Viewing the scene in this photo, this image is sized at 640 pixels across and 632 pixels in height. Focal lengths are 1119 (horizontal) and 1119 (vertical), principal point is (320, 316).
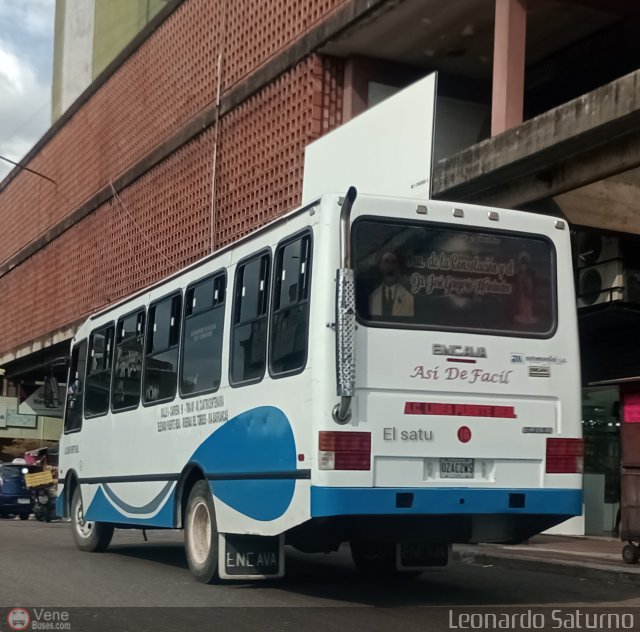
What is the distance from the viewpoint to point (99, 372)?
14438 mm

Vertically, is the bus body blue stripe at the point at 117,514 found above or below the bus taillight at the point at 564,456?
below

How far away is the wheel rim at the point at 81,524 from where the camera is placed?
48.4 ft

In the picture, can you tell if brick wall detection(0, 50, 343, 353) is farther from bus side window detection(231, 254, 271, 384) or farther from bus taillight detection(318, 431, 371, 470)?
bus taillight detection(318, 431, 371, 470)

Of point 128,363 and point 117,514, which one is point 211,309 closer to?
point 128,363

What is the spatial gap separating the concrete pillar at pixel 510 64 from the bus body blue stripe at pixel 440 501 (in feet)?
27.2

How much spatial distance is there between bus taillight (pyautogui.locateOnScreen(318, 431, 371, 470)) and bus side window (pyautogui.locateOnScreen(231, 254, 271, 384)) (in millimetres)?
1329

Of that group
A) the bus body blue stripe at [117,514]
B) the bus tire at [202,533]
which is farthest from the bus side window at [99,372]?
the bus tire at [202,533]

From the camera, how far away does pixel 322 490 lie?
838 centimetres

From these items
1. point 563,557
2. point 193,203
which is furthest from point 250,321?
point 193,203

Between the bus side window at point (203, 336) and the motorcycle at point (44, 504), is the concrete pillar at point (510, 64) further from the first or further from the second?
the motorcycle at point (44, 504)

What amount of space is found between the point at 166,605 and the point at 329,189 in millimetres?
11457

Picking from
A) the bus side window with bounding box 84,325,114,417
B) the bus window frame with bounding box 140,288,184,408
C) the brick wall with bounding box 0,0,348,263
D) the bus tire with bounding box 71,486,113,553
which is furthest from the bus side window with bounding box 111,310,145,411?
the brick wall with bounding box 0,0,348,263

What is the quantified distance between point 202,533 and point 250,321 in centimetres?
224

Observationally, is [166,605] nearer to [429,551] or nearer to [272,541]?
[272,541]
